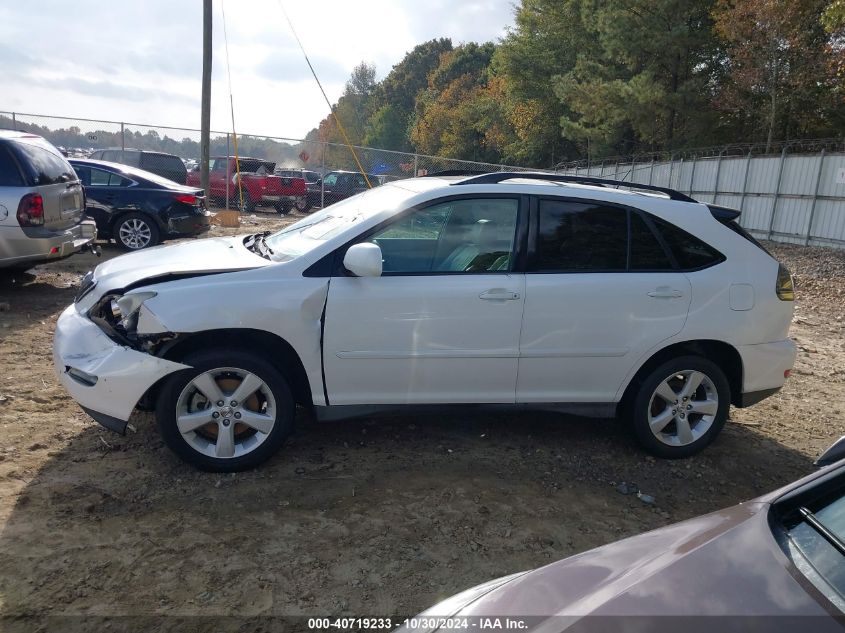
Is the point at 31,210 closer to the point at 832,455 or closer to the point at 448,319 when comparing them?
the point at 448,319

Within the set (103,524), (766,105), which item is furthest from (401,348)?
(766,105)

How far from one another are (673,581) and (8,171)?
7.54m

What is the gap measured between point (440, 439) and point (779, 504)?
2676 mm

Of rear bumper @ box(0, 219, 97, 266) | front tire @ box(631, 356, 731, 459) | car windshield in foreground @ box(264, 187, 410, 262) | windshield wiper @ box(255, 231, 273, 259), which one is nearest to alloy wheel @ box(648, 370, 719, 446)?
front tire @ box(631, 356, 731, 459)

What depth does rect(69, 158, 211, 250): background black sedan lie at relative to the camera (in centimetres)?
1071

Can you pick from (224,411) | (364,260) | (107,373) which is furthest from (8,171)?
(364,260)

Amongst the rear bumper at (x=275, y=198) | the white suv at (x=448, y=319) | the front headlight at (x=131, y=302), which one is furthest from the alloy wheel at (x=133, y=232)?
the rear bumper at (x=275, y=198)

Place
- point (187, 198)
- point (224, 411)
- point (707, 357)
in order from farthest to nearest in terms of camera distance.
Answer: point (187, 198) < point (707, 357) < point (224, 411)

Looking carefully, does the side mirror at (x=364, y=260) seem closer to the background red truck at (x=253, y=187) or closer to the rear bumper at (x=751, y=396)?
the rear bumper at (x=751, y=396)

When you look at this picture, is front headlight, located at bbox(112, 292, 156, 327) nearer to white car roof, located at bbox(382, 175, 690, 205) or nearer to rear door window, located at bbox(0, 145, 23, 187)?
white car roof, located at bbox(382, 175, 690, 205)

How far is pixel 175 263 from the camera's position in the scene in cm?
391

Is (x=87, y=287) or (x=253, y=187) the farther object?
(x=253, y=187)

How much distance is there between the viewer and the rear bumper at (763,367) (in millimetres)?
4164

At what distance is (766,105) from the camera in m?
24.7
